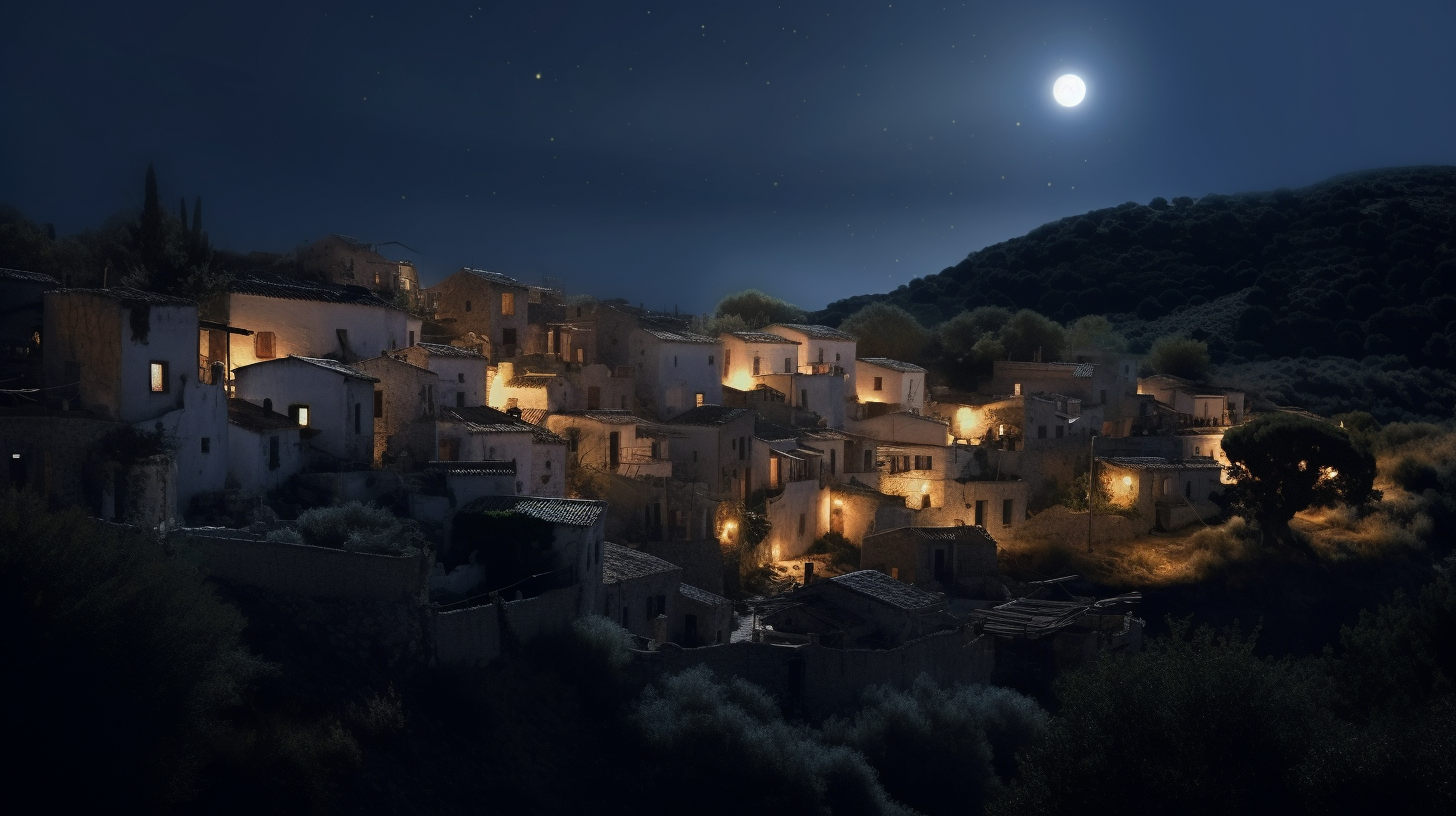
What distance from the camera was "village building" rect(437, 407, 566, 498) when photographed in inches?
1163

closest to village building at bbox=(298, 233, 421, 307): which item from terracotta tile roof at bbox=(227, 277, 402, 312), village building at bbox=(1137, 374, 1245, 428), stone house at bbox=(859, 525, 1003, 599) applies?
terracotta tile roof at bbox=(227, 277, 402, 312)

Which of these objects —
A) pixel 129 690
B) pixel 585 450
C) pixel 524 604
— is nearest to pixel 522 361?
pixel 585 450

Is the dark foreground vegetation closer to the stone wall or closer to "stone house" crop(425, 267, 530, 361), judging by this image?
the stone wall

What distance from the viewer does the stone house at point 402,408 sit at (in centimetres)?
2952

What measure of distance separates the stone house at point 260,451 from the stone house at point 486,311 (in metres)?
12.9

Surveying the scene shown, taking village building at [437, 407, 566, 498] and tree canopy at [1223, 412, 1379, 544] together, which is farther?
tree canopy at [1223, 412, 1379, 544]

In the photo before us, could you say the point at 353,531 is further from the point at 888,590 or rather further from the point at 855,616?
the point at 888,590

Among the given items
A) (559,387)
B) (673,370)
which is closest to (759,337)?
(673,370)

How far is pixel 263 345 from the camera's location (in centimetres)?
3203

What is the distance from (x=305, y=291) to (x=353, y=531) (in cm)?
1234

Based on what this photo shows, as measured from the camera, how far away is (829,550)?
3588 cm

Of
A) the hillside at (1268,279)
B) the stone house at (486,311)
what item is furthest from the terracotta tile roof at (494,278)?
the hillside at (1268,279)

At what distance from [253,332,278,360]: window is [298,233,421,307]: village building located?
27.0 feet

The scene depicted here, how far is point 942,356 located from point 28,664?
139ft
